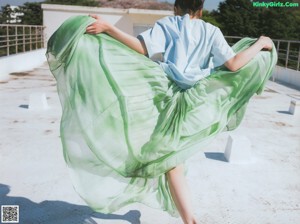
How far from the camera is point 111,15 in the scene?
18062 millimetres

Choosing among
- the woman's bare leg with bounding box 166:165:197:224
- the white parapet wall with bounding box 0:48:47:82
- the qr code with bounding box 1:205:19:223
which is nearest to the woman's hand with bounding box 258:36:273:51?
the woman's bare leg with bounding box 166:165:197:224

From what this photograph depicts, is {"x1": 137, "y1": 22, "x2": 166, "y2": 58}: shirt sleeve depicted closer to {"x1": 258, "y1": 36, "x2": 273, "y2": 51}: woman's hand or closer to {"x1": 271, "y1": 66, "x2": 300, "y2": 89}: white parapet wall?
{"x1": 258, "y1": 36, "x2": 273, "y2": 51}: woman's hand

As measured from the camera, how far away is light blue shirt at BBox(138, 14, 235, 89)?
1775 millimetres

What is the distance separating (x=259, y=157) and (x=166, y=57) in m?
2.24

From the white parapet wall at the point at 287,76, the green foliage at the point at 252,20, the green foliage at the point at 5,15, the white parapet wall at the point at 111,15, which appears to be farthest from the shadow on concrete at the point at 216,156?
the green foliage at the point at 5,15

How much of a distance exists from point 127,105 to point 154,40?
31 cm

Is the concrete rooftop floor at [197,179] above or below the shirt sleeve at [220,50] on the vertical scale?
below

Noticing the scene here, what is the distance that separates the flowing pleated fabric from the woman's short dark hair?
29 cm

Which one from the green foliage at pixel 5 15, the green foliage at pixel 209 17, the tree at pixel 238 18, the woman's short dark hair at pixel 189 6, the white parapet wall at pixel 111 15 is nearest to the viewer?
the woman's short dark hair at pixel 189 6

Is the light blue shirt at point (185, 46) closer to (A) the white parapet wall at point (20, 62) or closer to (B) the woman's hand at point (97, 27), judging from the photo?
(B) the woman's hand at point (97, 27)

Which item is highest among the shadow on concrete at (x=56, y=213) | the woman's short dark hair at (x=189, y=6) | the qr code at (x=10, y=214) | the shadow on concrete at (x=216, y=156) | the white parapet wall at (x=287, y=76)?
the woman's short dark hair at (x=189, y=6)

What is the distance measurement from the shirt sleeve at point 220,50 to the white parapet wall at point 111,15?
51.5ft

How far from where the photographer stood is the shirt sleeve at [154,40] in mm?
1770

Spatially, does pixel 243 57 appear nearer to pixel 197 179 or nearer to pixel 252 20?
pixel 197 179
